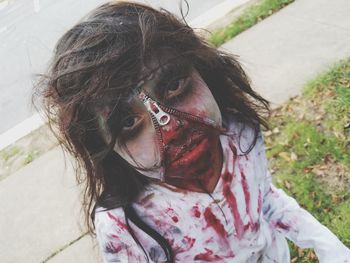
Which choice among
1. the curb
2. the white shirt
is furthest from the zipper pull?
the curb

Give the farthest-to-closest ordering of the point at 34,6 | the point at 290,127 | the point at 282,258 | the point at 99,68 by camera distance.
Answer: the point at 34,6 → the point at 290,127 → the point at 282,258 → the point at 99,68

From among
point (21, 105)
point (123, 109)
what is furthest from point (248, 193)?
point (21, 105)

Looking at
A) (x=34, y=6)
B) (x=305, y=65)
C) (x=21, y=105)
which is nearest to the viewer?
(x=305, y=65)

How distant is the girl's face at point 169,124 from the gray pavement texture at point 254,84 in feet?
6.20

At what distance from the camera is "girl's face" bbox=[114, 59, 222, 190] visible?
1252 mm

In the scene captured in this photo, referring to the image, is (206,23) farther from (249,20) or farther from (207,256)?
(207,256)

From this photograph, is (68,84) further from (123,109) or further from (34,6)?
(34,6)

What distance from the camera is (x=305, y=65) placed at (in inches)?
150

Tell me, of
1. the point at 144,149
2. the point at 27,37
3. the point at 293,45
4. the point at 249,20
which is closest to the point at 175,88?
the point at 144,149

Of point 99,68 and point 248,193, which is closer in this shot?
point 99,68

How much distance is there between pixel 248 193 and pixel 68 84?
77 cm

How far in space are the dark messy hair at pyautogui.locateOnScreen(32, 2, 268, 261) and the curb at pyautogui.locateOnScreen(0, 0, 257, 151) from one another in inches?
121

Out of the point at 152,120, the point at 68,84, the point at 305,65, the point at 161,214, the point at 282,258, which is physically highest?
the point at 68,84

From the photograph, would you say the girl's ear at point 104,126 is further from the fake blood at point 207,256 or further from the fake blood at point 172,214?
the fake blood at point 207,256
